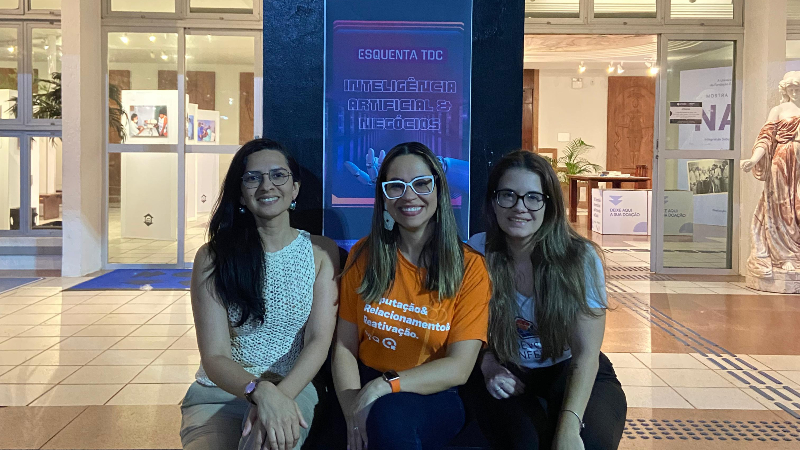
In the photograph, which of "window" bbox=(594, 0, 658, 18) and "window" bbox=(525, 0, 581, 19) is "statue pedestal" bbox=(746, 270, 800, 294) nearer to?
"window" bbox=(594, 0, 658, 18)

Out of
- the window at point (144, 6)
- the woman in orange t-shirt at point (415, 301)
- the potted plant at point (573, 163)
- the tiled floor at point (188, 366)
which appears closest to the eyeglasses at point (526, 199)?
the woman in orange t-shirt at point (415, 301)

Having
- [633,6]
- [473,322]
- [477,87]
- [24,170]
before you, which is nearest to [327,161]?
[477,87]

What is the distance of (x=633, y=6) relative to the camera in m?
7.53

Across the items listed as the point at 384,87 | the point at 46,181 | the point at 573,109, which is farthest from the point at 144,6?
the point at 573,109

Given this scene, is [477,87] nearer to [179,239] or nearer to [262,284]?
[262,284]

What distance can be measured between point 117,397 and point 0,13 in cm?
626

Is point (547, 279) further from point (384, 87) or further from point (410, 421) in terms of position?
point (384, 87)

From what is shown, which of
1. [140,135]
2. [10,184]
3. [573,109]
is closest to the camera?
[140,135]

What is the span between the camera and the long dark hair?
1.87 m

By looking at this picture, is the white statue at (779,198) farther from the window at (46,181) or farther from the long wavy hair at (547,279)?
the window at (46,181)

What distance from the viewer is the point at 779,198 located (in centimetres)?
640

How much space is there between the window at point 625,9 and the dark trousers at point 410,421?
21.6 ft

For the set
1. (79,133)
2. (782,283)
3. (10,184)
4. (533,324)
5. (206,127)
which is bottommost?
(782,283)

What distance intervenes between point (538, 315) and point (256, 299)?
2.53 feet
